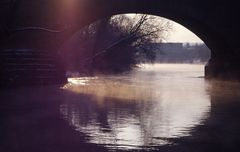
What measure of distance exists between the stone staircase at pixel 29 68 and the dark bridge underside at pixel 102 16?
0.72 m

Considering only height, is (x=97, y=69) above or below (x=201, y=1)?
below

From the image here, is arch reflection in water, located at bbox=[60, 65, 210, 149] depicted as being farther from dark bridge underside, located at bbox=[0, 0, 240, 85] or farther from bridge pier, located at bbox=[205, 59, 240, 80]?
bridge pier, located at bbox=[205, 59, 240, 80]

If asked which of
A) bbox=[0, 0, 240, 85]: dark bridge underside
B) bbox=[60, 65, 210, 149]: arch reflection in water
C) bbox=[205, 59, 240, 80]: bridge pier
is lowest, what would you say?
bbox=[60, 65, 210, 149]: arch reflection in water

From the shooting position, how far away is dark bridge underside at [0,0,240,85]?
21469 millimetres

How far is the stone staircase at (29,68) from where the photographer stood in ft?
61.8

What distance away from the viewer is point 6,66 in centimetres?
1872

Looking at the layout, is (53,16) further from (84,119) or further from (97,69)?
(97,69)

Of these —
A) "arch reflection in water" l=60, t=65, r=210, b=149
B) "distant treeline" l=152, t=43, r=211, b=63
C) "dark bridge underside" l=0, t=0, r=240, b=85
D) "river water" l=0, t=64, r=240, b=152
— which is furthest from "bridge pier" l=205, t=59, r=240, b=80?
"distant treeline" l=152, t=43, r=211, b=63

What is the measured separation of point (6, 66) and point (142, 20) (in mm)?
22232

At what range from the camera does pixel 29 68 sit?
1983cm

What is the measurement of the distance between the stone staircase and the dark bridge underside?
719 mm

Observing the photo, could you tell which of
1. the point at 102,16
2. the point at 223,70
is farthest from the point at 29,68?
the point at 223,70

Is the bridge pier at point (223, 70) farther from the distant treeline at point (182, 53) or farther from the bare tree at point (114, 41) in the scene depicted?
the distant treeline at point (182, 53)

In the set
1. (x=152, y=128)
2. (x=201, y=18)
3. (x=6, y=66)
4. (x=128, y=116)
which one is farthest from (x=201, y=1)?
(x=152, y=128)
